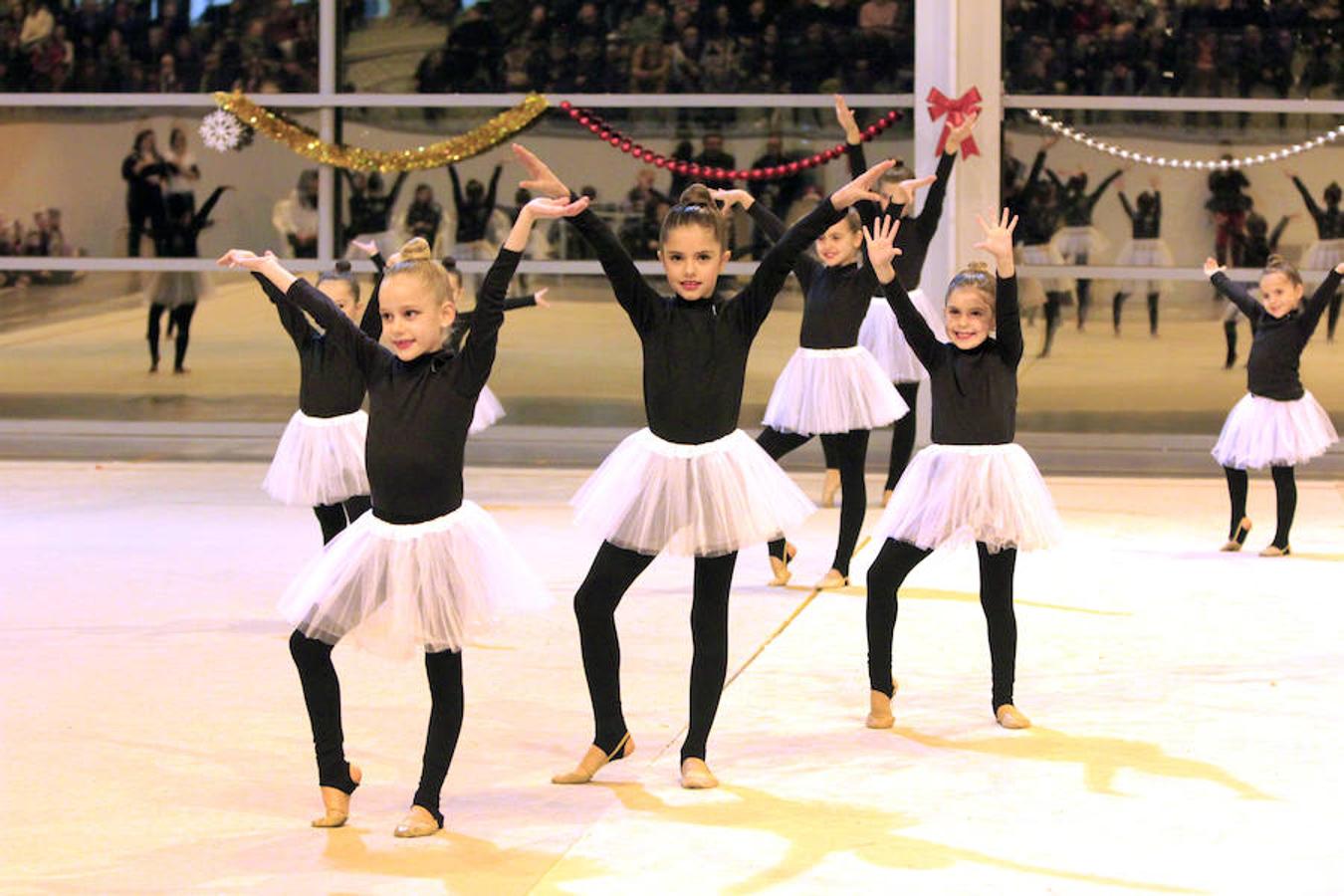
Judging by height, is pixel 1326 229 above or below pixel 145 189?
below

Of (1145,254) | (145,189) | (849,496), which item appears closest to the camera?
(849,496)

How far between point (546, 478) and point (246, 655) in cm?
479

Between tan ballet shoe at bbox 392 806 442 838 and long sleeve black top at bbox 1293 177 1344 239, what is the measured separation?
9928mm

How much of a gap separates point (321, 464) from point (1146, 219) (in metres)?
7.62

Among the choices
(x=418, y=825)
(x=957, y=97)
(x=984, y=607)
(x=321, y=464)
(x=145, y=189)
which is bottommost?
(x=418, y=825)

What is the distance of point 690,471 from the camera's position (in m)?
5.00

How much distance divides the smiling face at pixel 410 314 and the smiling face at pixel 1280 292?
5195mm

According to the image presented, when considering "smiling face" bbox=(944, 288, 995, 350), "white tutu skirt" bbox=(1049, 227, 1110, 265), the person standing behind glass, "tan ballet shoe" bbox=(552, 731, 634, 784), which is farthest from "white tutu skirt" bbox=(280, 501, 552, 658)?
the person standing behind glass

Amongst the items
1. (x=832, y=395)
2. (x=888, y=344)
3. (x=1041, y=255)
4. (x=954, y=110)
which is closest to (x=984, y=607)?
(x=832, y=395)

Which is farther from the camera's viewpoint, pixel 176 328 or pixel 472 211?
pixel 176 328

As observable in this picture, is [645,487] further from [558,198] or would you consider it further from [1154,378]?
[1154,378]

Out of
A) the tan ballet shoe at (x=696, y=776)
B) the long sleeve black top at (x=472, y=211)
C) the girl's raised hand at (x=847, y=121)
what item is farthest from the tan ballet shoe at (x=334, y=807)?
the long sleeve black top at (x=472, y=211)

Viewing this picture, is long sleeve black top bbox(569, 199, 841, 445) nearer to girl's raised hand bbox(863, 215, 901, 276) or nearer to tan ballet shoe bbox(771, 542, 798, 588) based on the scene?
girl's raised hand bbox(863, 215, 901, 276)

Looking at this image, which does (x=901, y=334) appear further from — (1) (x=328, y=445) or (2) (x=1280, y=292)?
(1) (x=328, y=445)
